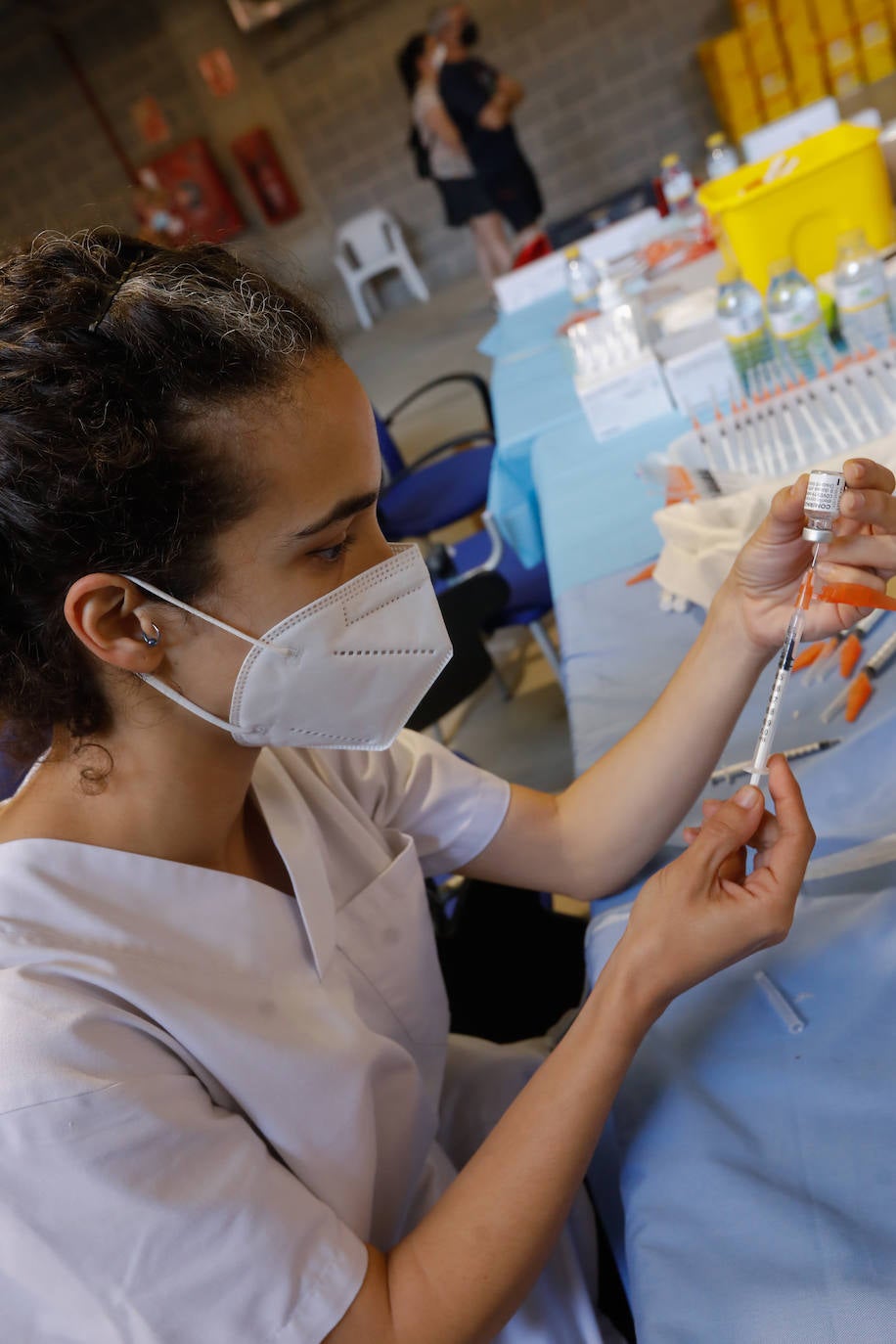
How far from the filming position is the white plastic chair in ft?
25.5

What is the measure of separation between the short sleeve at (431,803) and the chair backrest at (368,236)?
777cm

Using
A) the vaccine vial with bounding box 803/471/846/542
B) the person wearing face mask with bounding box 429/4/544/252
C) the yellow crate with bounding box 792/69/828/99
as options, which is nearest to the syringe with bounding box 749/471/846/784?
the vaccine vial with bounding box 803/471/846/542

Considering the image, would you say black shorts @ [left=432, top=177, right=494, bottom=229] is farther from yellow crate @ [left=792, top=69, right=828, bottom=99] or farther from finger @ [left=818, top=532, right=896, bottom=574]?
finger @ [left=818, top=532, right=896, bottom=574]

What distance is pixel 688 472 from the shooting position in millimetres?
1429

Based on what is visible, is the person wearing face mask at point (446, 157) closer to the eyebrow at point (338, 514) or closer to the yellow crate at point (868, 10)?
the yellow crate at point (868, 10)

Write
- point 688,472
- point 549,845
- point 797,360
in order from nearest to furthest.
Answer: point 549,845 < point 688,472 < point 797,360

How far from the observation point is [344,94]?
741cm

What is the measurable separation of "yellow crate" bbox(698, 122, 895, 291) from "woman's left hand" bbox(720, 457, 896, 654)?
4.00ft

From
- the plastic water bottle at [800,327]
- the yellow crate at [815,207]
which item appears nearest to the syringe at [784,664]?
the plastic water bottle at [800,327]

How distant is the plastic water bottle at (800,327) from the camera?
1.58m

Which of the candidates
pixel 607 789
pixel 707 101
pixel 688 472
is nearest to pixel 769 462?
pixel 688 472

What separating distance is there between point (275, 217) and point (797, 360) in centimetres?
756

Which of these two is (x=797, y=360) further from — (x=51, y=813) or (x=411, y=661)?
(x=51, y=813)

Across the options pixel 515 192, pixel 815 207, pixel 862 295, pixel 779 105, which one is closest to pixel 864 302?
pixel 862 295
